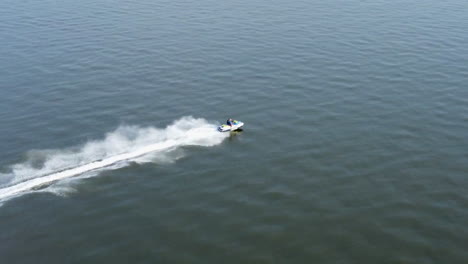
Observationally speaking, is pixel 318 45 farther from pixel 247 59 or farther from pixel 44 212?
pixel 44 212

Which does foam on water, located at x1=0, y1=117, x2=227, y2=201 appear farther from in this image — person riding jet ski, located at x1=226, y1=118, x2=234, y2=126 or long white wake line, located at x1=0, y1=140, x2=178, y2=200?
person riding jet ski, located at x1=226, y1=118, x2=234, y2=126

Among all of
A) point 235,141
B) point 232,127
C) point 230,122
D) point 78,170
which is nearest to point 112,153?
point 78,170

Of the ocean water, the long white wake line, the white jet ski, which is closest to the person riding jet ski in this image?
the white jet ski

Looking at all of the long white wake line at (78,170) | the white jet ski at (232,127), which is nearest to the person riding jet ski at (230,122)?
the white jet ski at (232,127)

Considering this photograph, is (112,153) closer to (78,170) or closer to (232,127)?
(78,170)

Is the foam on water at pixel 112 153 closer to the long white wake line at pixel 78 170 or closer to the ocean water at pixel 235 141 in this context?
the long white wake line at pixel 78 170

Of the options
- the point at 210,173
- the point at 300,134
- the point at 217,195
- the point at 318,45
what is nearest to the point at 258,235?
the point at 217,195

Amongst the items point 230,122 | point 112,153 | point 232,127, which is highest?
point 230,122
